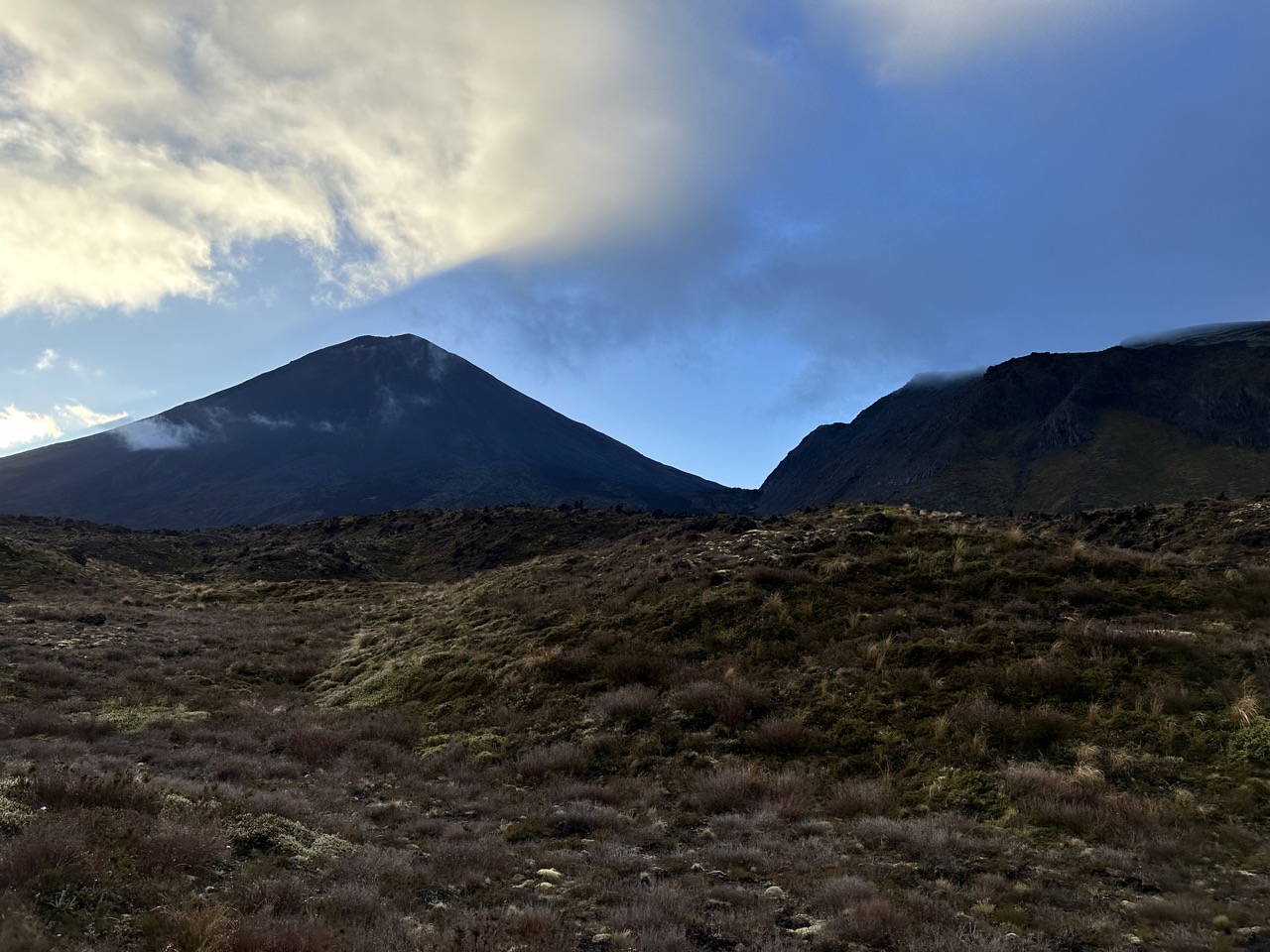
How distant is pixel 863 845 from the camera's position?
8148 millimetres

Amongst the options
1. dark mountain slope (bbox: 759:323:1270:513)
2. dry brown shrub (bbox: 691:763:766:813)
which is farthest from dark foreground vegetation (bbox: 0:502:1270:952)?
dark mountain slope (bbox: 759:323:1270:513)

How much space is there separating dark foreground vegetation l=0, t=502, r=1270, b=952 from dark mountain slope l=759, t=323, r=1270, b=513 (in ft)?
393

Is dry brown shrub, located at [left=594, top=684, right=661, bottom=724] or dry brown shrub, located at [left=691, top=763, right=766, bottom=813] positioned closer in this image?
dry brown shrub, located at [left=691, top=763, right=766, bottom=813]

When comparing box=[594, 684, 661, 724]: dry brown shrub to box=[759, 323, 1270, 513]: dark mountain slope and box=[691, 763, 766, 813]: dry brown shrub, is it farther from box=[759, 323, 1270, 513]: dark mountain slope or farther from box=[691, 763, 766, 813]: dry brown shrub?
box=[759, 323, 1270, 513]: dark mountain slope

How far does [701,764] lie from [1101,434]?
166108 mm

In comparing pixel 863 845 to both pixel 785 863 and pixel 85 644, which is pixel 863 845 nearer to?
pixel 785 863

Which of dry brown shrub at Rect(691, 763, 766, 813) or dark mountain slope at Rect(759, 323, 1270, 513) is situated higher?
dark mountain slope at Rect(759, 323, 1270, 513)

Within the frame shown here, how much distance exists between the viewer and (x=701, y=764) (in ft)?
38.1

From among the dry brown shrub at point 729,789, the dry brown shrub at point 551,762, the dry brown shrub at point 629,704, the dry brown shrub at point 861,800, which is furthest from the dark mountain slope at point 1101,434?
the dry brown shrub at point 551,762

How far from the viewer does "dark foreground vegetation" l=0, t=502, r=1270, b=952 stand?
607cm

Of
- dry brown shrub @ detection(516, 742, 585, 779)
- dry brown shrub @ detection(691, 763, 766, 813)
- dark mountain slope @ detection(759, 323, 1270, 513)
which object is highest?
dark mountain slope @ detection(759, 323, 1270, 513)

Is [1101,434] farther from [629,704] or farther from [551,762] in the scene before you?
[551,762]

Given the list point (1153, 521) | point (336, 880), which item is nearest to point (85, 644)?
point (336, 880)

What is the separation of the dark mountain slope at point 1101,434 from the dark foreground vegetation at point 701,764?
119844mm
